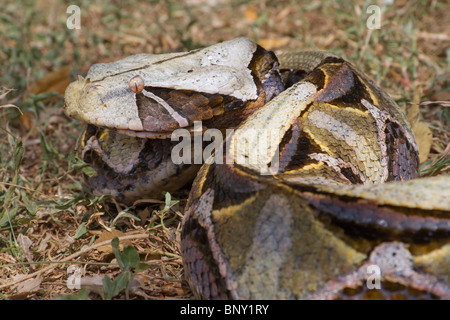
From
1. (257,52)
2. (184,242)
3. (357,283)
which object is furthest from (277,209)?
(257,52)

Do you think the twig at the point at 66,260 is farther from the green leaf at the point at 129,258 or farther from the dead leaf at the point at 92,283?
the green leaf at the point at 129,258

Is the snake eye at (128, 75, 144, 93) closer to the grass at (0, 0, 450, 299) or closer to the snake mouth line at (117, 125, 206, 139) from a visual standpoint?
the snake mouth line at (117, 125, 206, 139)

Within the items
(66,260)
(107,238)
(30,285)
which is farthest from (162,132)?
(30,285)

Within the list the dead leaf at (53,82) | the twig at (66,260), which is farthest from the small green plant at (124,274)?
the dead leaf at (53,82)

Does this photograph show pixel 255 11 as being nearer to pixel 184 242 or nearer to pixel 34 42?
pixel 34 42

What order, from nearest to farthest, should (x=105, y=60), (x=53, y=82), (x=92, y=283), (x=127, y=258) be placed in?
(x=127, y=258) < (x=92, y=283) < (x=53, y=82) < (x=105, y=60)

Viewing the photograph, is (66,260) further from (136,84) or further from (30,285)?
(136,84)
